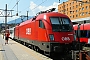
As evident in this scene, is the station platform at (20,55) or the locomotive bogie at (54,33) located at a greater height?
the locomotive bogie at (54,33)

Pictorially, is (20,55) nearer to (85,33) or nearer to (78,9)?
(85,33)

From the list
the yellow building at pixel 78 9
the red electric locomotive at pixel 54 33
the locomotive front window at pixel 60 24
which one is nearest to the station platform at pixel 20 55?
the red electric locomotive at pixel 54 33

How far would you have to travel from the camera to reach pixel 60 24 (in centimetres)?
1554

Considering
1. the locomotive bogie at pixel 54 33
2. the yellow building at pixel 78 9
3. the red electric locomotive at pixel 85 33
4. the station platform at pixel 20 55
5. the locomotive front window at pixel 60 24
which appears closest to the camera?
the locomotive bogie at pixel 54 33

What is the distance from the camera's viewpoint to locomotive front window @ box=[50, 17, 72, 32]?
15343 millimetres

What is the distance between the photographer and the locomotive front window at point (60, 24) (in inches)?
604

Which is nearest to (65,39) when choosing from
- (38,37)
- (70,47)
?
(70,47)

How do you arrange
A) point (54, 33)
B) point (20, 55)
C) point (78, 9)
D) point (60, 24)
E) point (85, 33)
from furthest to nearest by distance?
point (78, 9), point (85, 33), point (20, 55), point (60, 24), point (54, 33)

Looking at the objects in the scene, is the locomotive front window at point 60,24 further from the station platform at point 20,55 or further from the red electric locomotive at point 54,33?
the station platform at point 20,55

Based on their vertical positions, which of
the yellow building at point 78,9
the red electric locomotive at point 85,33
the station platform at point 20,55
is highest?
the yellow building at point 78,9

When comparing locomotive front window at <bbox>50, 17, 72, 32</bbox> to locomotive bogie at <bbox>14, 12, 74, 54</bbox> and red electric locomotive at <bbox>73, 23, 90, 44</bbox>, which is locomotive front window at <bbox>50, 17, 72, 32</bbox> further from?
red electric locomotive at <bbox>73, 23, 90, 44</bbox>

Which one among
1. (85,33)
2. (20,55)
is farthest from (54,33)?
(85,33)

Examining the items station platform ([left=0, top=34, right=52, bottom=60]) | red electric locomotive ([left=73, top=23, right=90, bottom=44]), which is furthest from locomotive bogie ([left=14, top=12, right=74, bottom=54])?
red electric locomotive ([left=73, top=23, right=90, bottom=44])

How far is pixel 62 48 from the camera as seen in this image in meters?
14.5
